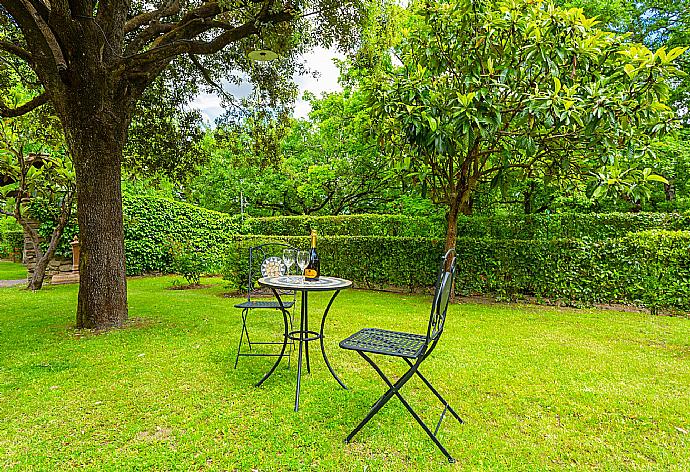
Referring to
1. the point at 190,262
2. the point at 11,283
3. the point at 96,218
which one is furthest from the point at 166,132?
the point at 11,283

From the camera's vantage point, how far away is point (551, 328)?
16.3 ft

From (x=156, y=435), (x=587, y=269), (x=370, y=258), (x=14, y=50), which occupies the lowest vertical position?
(x=156, y=435)

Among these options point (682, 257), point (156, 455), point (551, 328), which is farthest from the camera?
point (682, 257)

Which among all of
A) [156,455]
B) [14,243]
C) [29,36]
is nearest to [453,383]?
[156,455]

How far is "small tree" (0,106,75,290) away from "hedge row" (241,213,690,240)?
15.0ft

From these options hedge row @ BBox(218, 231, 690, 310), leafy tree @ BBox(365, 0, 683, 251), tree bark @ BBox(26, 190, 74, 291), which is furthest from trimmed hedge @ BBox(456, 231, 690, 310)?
tree bark @ BBox(26, 190, 74, 291)

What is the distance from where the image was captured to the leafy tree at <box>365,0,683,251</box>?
4.28 m

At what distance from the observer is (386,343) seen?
2.40m

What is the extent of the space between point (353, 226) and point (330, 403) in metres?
6.31

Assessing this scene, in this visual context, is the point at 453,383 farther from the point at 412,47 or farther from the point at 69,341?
the point at 412,47

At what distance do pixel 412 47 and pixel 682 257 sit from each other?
4.79 meters

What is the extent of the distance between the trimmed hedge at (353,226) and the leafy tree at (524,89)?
8.76 feet

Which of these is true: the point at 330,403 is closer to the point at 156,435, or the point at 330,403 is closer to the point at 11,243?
the point at 156,435

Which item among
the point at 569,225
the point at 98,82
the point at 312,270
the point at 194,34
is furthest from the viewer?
the point at 569,225
